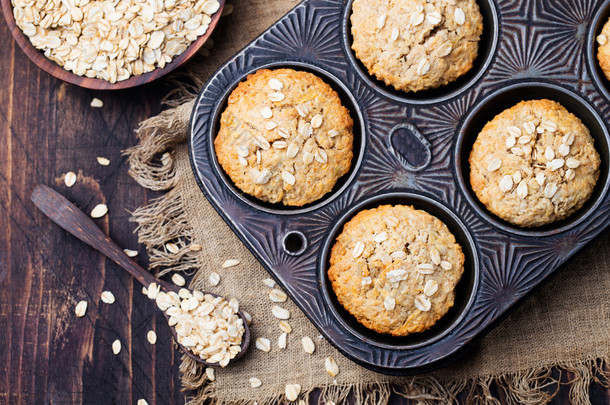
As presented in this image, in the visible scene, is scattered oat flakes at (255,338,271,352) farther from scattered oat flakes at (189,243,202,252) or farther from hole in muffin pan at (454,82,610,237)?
hole in muffin pan at (454,82,610,237)

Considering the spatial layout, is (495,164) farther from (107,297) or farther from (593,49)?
(107,297)

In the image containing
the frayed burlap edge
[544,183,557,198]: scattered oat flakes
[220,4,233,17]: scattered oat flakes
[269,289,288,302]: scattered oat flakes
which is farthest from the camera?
[220,4,233,17]: scattered oat flakes

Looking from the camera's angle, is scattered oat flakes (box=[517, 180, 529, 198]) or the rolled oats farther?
the rolled oats

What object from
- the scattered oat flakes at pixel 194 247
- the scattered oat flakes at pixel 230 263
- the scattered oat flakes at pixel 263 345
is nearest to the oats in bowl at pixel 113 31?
the scattered oat flakes at pixel 194 247

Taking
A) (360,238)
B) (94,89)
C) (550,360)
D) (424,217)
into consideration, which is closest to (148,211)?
(94,89)

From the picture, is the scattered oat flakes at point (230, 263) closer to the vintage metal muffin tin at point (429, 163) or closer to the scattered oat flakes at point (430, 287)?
the vintage metal muffin tin at point (429, 163)

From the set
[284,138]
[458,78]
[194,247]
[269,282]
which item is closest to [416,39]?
[458,78]

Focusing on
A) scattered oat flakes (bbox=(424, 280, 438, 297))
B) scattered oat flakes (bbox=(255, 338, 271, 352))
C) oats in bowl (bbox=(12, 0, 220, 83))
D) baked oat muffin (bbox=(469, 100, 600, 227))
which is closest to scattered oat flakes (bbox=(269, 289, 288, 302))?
scattered oat flakes (bbox=(255, 338, 271, 352))
